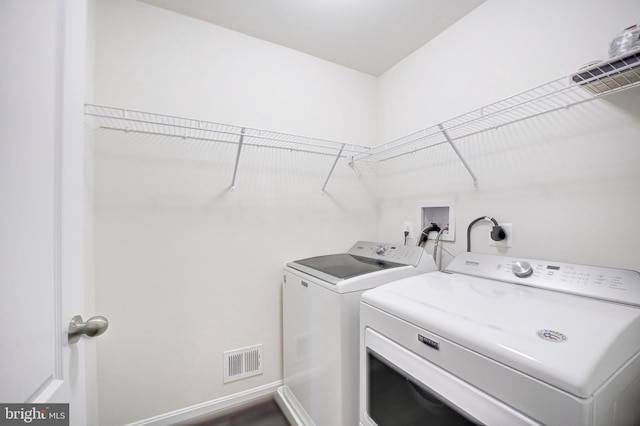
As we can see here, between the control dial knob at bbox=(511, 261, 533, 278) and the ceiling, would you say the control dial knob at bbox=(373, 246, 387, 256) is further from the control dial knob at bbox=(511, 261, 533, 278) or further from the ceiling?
the ceiling

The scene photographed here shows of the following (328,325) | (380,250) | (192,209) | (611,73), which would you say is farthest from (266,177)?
(611,73)

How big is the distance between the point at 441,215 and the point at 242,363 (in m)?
1.66

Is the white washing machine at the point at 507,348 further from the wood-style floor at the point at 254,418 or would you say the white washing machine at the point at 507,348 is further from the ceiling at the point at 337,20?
the ceiling at the point at 337,20

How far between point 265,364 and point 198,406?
45 centimetres

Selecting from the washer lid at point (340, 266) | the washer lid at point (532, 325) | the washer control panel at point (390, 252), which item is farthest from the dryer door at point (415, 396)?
the washer control panel at point (390, 252)

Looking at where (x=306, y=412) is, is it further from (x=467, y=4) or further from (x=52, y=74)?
(x=467, y=4)

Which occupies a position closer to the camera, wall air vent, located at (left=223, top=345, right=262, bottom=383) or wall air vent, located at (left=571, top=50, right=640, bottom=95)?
wall air vent, located at (left=571, top=50, right=640, bottom=95)

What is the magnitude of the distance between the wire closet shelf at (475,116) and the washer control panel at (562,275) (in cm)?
51

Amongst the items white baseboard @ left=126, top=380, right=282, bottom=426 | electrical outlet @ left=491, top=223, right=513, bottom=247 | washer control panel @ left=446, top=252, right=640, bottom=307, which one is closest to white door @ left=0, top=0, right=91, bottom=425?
→ white baseboard @ left=126, top=380, right=282, bottom=426

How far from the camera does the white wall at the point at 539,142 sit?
1020 millimetres

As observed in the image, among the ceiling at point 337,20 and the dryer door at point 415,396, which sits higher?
the ceiling at point 337,20

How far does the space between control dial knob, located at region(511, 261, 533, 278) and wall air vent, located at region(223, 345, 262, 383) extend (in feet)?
5.16

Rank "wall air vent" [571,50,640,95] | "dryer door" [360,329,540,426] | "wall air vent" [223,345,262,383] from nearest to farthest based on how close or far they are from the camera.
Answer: "dryer door" [360,329,540,426], "wall air vent" [571,50,640,95], "wall air vent" [223,345,262,383]

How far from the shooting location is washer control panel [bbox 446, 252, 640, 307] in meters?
0.88
